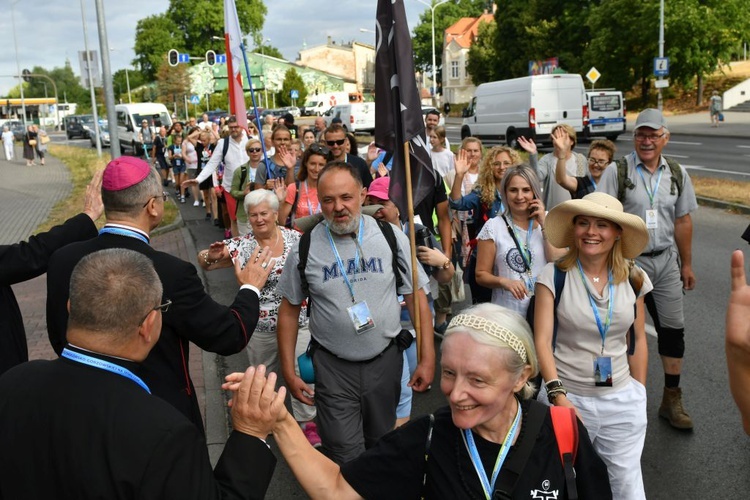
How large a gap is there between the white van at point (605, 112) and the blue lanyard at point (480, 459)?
27.8 meters

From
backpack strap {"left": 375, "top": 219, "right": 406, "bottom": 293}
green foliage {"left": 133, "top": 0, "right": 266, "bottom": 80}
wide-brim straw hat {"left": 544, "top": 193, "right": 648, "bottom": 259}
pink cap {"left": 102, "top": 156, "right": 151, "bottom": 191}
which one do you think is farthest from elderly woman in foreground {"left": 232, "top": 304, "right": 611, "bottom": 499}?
green foliage {"left": 133, "top": 0, "right": 266, "bottom": 80}

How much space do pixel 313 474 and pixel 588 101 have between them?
28.6 m

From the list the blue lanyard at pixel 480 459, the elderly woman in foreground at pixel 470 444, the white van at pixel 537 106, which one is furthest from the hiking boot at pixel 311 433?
the white van at pixel 537 106

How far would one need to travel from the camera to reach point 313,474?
2.36 m

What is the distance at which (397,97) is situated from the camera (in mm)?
4383

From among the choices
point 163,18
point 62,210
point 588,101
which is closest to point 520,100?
point 588,101

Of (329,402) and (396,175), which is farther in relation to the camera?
(396,175)

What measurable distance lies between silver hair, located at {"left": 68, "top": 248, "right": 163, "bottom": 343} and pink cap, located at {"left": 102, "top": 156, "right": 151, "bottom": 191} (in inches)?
33.9

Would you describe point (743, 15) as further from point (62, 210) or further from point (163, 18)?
point (163, 18)

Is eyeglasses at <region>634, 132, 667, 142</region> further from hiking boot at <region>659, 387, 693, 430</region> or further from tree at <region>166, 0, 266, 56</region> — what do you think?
tree at <region>166, 0, 266, 56</region>

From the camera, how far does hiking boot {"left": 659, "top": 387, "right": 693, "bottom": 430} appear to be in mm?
4941

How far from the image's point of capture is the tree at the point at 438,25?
108m

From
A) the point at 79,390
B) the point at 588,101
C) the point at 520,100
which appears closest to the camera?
the point at 79,390

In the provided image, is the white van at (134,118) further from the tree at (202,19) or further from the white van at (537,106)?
the tree at (202,19)
